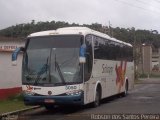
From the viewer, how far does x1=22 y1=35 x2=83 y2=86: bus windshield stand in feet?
64.0

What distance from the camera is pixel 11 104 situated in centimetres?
2298

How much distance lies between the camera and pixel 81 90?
19.6 meters

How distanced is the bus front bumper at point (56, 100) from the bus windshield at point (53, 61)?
551 mm

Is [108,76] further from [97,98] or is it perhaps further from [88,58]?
[88,58]

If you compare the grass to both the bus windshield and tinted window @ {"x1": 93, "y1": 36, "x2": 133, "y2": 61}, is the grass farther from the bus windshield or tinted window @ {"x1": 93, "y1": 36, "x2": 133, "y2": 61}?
tinted window @ {"x1": 93, "y1": 36, "x2": 133, "y2": 61}

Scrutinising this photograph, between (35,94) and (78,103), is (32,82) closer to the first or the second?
(35,94)

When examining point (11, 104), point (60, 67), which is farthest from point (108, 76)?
point (60, 67)

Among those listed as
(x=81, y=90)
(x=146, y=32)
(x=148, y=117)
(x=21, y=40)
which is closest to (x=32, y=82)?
(x=81, y=90)

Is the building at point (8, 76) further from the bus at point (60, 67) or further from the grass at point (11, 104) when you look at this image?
the bus at point (60, 67)

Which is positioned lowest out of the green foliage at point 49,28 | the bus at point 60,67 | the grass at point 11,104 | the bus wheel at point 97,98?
the grass at point 11,104

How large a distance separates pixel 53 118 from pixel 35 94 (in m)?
1.99

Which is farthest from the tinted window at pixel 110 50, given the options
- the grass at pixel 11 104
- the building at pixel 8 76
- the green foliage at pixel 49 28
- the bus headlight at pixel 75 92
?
the green foliage at pixel 49 28

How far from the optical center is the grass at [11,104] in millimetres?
20594

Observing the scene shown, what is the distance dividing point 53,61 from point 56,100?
5.21ft
